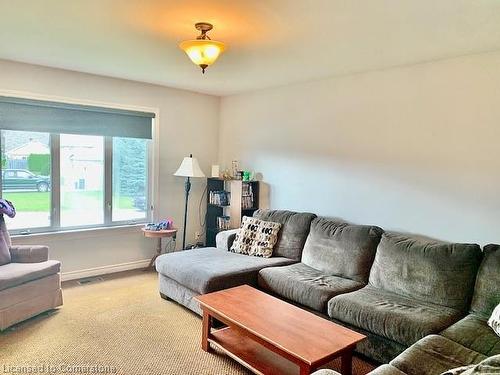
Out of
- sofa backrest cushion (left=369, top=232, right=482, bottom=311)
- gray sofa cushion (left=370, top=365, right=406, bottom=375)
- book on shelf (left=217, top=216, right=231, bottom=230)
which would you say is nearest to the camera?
gray sofa cushion (left=370, top=365, right=406, bottom=375)

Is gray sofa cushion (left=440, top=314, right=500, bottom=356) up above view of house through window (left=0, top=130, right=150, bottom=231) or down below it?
below

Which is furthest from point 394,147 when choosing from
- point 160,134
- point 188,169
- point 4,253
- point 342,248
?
point 4,253

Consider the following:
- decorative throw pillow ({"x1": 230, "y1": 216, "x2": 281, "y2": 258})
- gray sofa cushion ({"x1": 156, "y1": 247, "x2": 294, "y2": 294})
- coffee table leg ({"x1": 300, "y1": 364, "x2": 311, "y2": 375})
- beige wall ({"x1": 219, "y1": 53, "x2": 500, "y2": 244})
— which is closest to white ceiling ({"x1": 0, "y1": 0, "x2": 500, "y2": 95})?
beige wall ({"x1": 219, "y1": 53, "x2": 500, "y2": 244})

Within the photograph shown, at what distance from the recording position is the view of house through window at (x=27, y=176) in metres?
3.99

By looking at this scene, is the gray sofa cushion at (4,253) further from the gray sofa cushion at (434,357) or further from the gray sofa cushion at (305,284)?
the gray sofa cushion at (434,357)

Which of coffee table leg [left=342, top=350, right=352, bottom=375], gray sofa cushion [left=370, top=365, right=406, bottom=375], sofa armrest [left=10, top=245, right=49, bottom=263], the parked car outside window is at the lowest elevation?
coffee table leg [left=342, top=350, right=352, bottom=375]

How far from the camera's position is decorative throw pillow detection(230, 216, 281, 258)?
4.07 m

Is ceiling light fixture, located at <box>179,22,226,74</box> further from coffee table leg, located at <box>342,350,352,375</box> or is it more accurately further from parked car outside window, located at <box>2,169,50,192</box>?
parked car outside window, located at <box>2,169,50,192</box>

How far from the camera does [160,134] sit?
4980 millimetres

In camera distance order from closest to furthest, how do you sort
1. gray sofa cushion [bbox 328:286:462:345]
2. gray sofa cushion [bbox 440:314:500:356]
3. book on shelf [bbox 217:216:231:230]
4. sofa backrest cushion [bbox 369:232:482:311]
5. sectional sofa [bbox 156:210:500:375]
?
gray sofa cushion [bbox 440:314:500:356] → sectional sofa [bbox 156:210:500:375] → gray sofa cushion [bbox 328:286:462:345] → sofa backrest cushion [bbox 369:232:482:311] → book on shelf [bbox 217:216:231:230]

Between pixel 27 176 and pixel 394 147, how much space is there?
380 centimetres

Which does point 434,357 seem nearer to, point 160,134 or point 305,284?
point 305,284

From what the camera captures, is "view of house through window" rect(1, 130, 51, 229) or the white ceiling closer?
the white ceiling

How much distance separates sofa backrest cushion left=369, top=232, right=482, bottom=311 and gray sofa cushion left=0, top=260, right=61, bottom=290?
9.29ft
